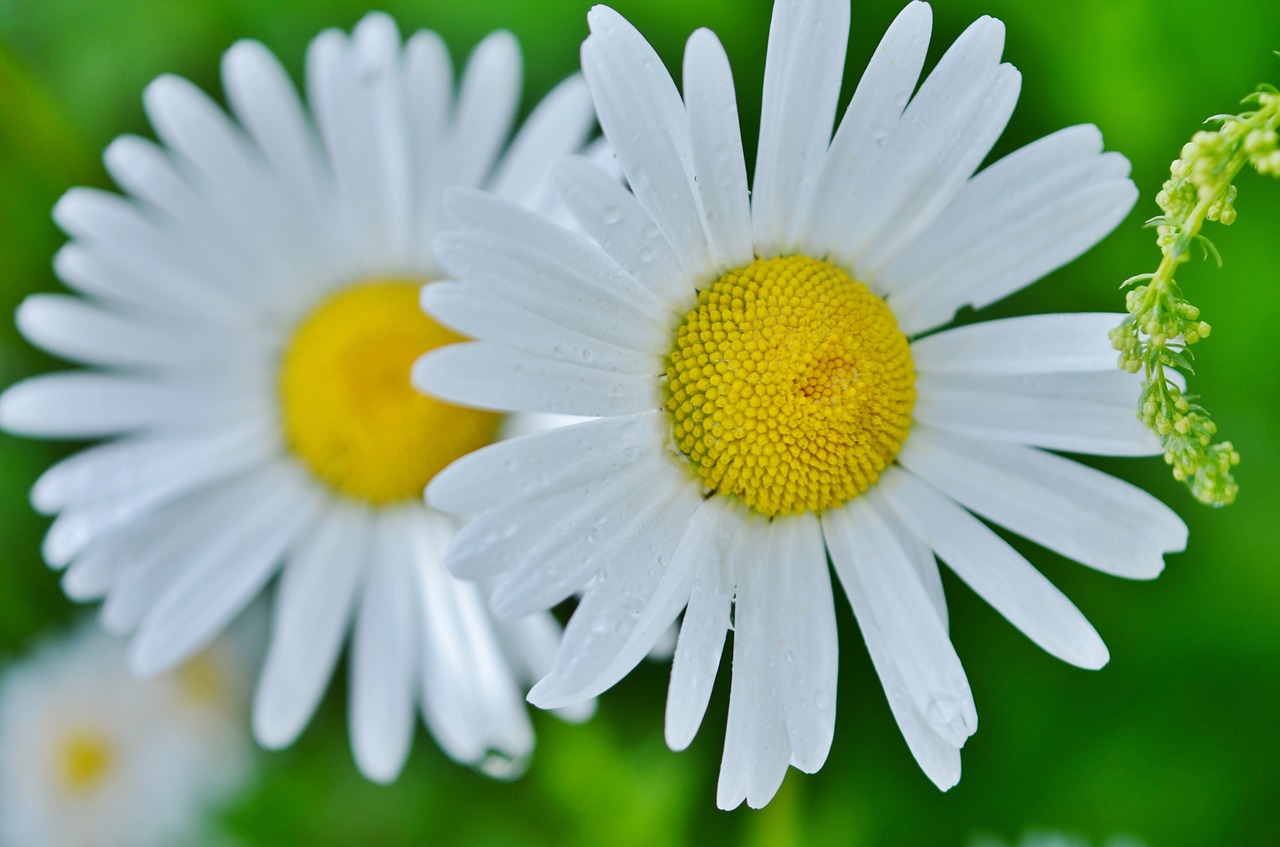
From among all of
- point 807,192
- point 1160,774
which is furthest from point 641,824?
point 807,192

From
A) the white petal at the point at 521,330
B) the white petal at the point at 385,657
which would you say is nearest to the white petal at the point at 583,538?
the white petal at the point at 521,330

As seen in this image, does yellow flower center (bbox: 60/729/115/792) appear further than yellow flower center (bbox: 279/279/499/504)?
Yes

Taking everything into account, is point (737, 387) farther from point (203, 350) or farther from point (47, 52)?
point (47, 52)

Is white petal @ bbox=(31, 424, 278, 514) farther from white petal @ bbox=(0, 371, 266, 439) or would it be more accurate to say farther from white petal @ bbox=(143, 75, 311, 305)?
white petal @ bbox=(143, 75, 311, 305)

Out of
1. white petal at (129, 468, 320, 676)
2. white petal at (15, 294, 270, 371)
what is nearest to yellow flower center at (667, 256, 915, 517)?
white petal at (129, 468, 320, 676)

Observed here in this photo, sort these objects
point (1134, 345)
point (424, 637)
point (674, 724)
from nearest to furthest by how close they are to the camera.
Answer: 1. point (1134, 345)
2. point (674, 724)
3. point (424, 637)

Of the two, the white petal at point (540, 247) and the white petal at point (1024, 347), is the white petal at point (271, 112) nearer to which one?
the white petal at point (540, 247)
